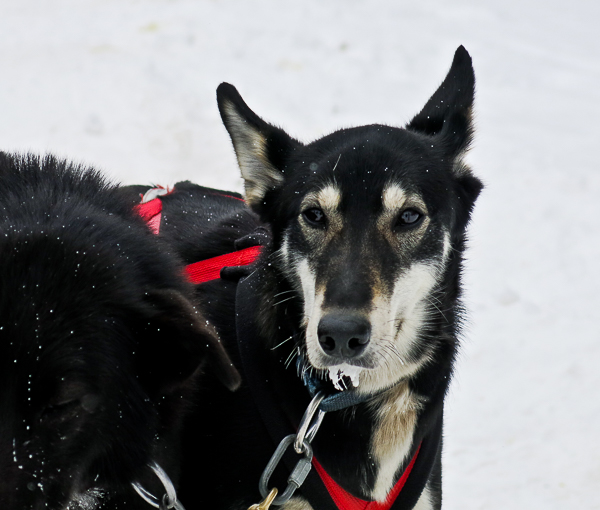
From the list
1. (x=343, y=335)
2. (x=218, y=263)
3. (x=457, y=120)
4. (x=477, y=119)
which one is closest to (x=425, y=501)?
(x=343, y=335)

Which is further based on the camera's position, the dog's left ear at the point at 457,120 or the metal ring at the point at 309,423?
the dog's left ear at the point at 457,120

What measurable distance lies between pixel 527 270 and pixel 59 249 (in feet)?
A: 13.0

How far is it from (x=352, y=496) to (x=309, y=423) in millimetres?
334

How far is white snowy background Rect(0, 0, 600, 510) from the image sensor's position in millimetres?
4195

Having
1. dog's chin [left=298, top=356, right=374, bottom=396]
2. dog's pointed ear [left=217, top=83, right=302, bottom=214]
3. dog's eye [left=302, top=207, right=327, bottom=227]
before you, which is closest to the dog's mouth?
dog's chin [left=298, top=356, right=374, bottom=396]

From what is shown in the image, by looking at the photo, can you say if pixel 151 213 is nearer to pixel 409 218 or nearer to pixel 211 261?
Answer: pixel 211 261

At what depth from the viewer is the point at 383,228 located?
8.64 ft

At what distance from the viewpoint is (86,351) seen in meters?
2.06

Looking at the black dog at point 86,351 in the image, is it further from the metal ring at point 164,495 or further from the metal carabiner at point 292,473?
the metal carabiner at point 292,473

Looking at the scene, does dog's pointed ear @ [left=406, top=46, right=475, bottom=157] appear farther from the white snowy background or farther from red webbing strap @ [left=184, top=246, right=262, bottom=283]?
the white snowy background

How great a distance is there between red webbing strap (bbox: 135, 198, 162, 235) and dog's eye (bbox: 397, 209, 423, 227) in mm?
925

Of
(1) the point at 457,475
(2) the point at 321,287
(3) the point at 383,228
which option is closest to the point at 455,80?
(3) the point at 383,228

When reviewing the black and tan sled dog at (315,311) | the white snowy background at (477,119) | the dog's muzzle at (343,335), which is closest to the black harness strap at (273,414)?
the black and tan sled dog at (315,311)

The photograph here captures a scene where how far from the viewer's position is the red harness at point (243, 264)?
8.61 ft
